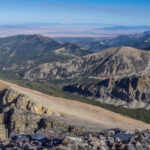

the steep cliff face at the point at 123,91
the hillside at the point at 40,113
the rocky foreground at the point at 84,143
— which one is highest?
the rocky foreground at the point at 84,143

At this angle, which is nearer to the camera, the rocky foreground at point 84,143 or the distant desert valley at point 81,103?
the rocky foreground at point 84,143

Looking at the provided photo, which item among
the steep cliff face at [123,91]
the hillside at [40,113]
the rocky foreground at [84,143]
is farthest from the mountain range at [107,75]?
the rocky foreground at [84,143]

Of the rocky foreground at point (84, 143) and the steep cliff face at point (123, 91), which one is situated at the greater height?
the rocky foreground at point (84, 143)

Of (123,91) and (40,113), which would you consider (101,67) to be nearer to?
(123,91)

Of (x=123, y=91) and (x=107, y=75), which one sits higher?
(x=123, y=91)

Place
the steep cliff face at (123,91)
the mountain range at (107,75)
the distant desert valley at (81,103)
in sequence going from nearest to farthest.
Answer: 1. the distant desert valley at (81,103)
2. the steep cliff face at (123,91)
3. the mountain range at (107,75)

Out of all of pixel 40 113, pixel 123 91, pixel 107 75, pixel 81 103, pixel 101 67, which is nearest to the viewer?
pixel 40 113

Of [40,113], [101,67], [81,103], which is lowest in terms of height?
[101,67]

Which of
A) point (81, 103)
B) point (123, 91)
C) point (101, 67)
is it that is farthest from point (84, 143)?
point (101, 67)

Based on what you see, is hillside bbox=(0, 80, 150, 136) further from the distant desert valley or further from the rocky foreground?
the rocky foreground

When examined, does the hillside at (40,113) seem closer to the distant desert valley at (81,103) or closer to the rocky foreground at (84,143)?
the distant desert valley at (81,103)
